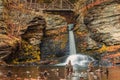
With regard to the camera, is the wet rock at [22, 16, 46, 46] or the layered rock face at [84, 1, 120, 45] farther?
the wet rock at [22, 16, 46, 46]

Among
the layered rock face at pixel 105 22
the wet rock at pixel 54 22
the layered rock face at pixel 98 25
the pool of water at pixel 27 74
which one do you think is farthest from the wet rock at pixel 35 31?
the pool of water at pixel 27 74

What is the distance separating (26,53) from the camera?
64.1m

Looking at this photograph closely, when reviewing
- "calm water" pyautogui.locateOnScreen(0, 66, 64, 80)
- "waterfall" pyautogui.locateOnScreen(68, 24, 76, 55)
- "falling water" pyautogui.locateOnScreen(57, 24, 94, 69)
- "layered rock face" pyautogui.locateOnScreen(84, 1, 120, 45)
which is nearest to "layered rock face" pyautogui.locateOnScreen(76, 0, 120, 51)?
"layered rock face" pyautogui.locateOnScreen(84, 1, 120, 45)

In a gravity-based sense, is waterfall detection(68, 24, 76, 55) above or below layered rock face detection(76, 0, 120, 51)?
below

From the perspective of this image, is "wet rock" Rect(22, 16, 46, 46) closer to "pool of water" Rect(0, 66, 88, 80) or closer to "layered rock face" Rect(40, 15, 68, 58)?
"layered rock face" Rect(40, 15, 68, 58)

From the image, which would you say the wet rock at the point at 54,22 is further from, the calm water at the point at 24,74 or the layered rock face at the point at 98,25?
the calm water at the point at 24,74

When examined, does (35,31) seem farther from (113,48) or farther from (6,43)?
(113,48)

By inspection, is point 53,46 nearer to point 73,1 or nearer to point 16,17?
point 16,17

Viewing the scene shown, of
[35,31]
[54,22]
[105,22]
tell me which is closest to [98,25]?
[105,22]

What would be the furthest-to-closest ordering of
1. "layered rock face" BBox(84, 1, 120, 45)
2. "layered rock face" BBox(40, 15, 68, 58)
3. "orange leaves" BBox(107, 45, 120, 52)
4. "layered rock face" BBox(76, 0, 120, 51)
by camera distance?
"layered rock face" BBox(40, 15, 68, 58), "layered rock face" BBox(76, 0, 120, 51), "layered rock face" BBox(84, 1, 120, 45), "orange leaves" BBox(107, 45, 120, 52)

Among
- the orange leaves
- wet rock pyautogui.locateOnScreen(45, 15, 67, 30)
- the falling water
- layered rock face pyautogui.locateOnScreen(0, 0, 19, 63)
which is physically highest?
wet rock pyautogui.locateOnScreen(45, 15, 67, 30)

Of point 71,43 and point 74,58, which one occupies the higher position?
point 71,43

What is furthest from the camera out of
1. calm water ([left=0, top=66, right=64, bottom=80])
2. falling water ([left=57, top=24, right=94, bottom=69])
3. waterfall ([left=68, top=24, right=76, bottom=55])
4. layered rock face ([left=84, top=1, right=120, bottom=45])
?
waterfall ([left=68, top=24, right=76, bottom=55])

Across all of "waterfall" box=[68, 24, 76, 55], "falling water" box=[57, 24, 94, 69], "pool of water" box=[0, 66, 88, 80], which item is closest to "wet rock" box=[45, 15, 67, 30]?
"waterfall" box=[68, 24, 76, 55]
